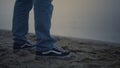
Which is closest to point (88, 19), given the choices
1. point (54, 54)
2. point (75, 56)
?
point (75, 56)

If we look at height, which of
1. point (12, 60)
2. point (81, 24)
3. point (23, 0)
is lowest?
point (12, 60)

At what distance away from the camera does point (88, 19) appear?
3.05 m

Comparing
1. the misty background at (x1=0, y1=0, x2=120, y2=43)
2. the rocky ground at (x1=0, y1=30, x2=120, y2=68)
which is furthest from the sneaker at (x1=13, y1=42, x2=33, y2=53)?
the misty background at (x1=0, y1=0, x2=120, y2=43)

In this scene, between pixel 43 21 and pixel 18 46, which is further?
pixel 18 46

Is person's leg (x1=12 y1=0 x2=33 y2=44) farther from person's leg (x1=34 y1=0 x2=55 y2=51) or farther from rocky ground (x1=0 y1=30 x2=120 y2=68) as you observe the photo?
person's leg (x1=34 y1=0 x2=55 y2=51)

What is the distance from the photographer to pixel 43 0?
6.95 ft

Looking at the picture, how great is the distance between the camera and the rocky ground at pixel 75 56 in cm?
202

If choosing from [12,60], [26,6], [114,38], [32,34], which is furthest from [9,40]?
[114,38]

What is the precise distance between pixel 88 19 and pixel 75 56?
83 centimetres

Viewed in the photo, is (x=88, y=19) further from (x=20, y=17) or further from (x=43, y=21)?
(x=43, y=21)

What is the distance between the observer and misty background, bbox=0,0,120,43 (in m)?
2.93

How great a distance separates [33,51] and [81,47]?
1.54 feet

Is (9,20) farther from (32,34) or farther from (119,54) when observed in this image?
(119,54)

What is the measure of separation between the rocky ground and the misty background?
12 cm
